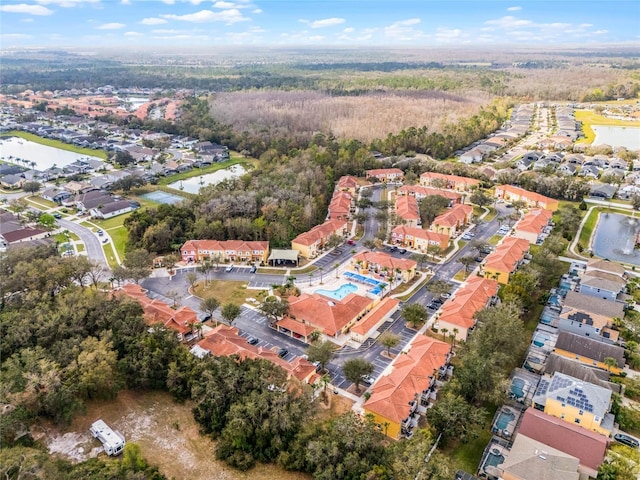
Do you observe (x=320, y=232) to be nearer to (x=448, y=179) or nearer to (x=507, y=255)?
(x=507, y=255)

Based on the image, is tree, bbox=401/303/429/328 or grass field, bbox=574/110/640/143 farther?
grass field, bbox=574/110/640/143

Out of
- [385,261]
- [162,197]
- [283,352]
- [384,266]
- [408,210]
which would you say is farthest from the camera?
[162,197]

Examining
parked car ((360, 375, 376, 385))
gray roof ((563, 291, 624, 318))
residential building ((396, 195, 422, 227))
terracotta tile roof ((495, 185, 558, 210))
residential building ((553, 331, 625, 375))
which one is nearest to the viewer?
parked car ((360, 375, 376, 385))

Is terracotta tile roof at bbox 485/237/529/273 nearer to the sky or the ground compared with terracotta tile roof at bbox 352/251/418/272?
nearer to the sky

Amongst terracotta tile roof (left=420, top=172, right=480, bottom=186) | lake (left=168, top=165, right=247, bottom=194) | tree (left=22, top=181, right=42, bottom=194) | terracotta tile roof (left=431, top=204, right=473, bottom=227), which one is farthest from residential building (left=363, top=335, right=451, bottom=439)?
tree (left=22, top=181, right=42, bottom=194)

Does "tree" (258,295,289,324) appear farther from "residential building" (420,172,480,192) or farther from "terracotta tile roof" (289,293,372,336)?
"residential building" (420,172,480,192)

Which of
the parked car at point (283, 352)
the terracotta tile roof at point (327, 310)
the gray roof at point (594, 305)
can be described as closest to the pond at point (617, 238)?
the gray roof at point (594, 305)

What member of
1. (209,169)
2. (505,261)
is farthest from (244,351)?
(209,169)

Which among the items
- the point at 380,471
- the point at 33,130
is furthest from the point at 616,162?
the point at 33,130
